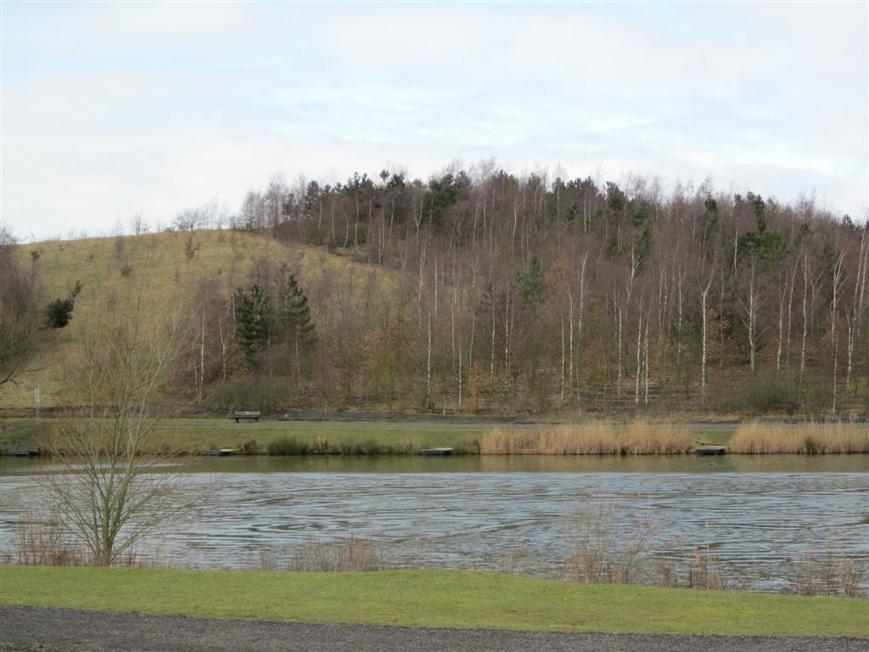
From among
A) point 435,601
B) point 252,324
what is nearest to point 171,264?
point 252,324

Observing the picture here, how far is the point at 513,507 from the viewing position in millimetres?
35969

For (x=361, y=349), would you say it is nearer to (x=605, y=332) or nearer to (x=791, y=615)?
(x=605, y=332)

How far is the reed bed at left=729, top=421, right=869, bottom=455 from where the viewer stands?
53625 millimetres

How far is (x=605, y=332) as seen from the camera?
86000 millimetres

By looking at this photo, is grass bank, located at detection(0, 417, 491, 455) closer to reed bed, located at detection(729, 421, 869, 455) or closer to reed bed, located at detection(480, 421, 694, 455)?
reed bed, located at detection(480, 421, 694, 455)

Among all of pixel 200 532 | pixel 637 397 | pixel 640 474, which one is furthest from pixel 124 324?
pixel 637 397

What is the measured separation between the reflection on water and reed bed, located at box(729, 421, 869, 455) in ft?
5.51

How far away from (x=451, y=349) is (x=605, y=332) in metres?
12.7

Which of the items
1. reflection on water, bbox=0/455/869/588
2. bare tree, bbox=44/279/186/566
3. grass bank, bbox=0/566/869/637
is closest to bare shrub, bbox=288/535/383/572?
reflection on water, bbox=0/455/869/588

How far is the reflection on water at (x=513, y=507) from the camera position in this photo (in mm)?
27062

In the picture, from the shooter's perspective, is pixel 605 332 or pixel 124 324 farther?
pixel 605 332

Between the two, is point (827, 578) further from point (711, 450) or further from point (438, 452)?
point (438, 452)

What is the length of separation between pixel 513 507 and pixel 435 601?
19.4 metres

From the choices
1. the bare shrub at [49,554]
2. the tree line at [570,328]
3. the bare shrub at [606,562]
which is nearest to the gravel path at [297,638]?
the bare shrub at [606,562]
